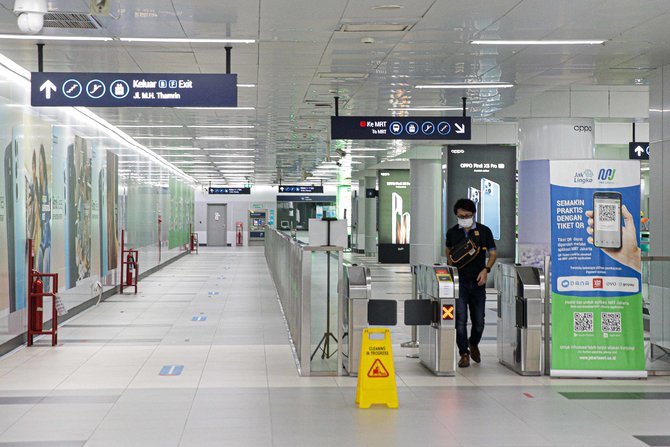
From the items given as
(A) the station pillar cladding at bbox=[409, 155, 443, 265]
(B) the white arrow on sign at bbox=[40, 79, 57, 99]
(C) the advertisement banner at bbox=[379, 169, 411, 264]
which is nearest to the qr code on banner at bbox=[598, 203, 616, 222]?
(B) the white arrow on sign at bbox=[40, 79, 57, 99]

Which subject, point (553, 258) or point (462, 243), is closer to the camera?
point (553, 258)

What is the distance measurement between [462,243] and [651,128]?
2815 millimetres

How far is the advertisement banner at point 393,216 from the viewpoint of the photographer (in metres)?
30.7

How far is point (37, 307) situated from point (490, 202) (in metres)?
11.0

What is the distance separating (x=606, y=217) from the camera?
26.2 ft

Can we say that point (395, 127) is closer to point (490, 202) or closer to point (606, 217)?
point (606, 217)

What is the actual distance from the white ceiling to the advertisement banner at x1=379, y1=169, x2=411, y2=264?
16.4 m

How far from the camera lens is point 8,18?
7703 millimetres

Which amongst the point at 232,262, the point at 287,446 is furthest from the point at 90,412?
the point at 232,262

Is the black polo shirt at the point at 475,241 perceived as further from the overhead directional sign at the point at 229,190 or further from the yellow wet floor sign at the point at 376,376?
the overhead directional sign at the point at 229,190

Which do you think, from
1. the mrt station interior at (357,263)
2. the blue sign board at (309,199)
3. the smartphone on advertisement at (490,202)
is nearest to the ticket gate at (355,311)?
the mrt station interior at (357,263)

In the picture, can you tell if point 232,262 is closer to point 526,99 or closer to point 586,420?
point 526,99

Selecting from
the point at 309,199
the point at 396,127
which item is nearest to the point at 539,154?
the point at 396,127

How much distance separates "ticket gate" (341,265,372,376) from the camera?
791 centimetres
